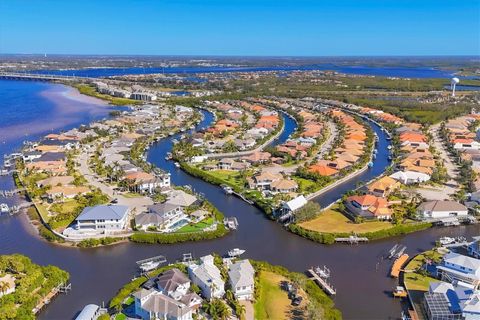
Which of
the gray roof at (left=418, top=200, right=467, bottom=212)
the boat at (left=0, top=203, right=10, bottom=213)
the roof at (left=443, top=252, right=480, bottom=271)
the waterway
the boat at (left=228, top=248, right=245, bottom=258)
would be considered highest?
the gray roof at (left=418, top=200, right=467, bottom=212)

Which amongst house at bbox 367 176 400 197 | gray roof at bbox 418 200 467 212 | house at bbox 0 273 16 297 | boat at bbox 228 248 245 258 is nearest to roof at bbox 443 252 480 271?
gray roof at bbox 418 200 467 212

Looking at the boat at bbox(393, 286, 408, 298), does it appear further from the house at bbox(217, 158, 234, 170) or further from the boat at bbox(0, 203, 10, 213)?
the boat at bbox(0, 203, 10, 213)

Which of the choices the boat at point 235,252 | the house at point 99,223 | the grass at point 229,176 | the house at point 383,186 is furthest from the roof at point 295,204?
the house at point 99,223

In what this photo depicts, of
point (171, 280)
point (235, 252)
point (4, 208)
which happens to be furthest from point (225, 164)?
point (171, 280)

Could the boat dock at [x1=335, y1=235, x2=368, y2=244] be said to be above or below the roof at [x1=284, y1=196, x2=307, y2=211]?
below

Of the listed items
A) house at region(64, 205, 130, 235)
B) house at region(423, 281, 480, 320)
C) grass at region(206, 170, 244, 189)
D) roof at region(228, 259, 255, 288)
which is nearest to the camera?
house at region(423, 281, 480, 320)

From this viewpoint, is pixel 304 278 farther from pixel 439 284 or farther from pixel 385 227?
pixel 385 227
